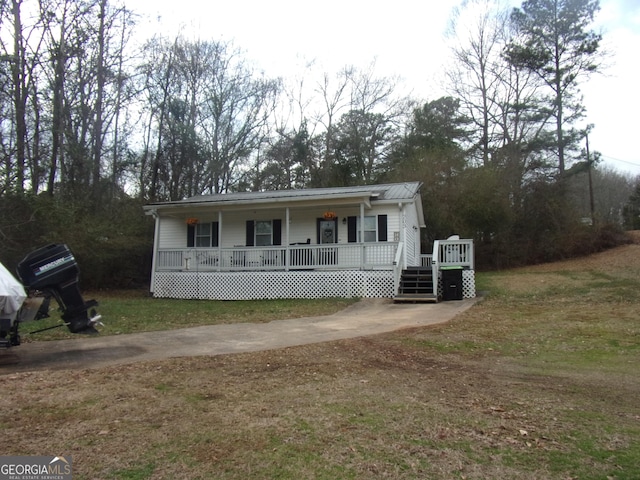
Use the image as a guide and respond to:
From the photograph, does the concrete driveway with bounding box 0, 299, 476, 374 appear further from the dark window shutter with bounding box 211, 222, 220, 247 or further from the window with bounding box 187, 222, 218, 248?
the window with bounding box 187, 222, 218, 248

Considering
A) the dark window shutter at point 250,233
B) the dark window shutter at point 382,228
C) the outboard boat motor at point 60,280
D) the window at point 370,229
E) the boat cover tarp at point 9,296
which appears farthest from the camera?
the dark window shutter at point 250,233

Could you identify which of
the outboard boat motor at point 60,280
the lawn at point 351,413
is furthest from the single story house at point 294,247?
the outboard boat motor at point 60,280

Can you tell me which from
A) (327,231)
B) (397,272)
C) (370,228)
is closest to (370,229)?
(370,228)

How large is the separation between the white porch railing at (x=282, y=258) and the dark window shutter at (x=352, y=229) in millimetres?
1499

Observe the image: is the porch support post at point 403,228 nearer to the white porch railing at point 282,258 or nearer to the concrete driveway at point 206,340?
the white porch railing at point 282,258

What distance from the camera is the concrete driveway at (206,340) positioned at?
6.54 meters

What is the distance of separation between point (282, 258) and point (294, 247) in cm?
64

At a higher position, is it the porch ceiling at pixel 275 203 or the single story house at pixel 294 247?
the porch ceiling at pixel 275 203

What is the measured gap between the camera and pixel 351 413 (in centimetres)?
415

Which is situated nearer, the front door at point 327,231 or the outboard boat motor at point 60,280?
the outboard boat motor at point 60,280

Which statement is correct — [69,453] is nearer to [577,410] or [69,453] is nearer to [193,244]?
[577,410]

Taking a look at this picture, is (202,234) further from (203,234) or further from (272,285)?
(272,285)

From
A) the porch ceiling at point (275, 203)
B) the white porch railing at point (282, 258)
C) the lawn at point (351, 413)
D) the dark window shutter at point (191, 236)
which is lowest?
the lawn at point (351, 413)

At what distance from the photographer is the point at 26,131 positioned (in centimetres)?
1827
